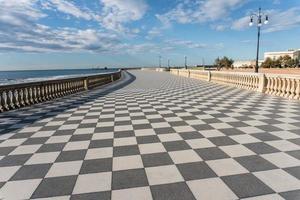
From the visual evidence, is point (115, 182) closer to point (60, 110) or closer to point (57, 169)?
point (57, 169)

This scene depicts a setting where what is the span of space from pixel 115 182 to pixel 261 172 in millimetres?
1846

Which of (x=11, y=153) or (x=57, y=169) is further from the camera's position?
(x=11, y=153)

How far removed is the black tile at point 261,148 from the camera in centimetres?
362

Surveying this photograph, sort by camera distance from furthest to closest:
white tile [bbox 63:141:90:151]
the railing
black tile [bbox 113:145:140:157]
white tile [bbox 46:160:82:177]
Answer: the railing → white tile [bbox 63:141:90:151] → black tile [bbox 113:145:140:157] → white tile [bbox 46:160:82:177]

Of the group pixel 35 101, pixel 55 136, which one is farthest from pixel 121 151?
pixel 35 101

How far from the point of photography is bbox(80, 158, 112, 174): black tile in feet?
9.99

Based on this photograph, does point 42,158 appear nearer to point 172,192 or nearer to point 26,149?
point 26,149

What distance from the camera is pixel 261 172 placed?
2.94 metres

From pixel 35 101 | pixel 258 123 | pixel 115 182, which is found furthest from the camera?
pixel 35 101

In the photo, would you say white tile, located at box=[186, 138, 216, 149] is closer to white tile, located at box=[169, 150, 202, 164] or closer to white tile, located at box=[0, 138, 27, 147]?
white tile, located at box=[169, 150, 202, 164]

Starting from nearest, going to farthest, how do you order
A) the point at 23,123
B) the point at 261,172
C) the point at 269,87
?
the point at 261,172
the point at 23,123
the point at 269,87

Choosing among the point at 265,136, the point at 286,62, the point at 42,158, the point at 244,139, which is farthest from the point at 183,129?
the point at 286,62

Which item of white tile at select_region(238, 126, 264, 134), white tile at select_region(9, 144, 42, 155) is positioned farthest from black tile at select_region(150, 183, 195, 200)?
white tile at select_region(238, 126, 264, 134)

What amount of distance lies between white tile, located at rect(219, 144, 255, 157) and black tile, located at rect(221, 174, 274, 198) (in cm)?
67
